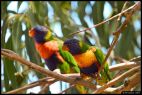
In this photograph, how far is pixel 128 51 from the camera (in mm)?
2273

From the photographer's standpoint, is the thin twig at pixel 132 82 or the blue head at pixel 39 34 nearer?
the thin twig at pixel 132 82

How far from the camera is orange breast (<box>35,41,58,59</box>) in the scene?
1479 millimetres

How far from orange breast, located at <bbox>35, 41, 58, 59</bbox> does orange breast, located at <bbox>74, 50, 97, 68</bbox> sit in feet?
1.15

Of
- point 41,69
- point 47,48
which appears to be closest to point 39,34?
point 47,48

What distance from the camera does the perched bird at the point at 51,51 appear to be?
1.46m

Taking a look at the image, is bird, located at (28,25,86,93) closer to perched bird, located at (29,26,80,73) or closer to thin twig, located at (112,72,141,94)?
perched bird, located at (29,26,80,73)

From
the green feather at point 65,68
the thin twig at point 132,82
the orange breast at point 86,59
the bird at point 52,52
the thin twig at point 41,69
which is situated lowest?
the thin twig at point 132,82

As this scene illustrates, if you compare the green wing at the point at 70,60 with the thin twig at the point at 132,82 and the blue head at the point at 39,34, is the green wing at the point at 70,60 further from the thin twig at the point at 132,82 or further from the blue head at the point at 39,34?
the thin twig at the point at 132,82

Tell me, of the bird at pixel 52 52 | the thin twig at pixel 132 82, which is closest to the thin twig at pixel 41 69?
the thin twig at pixel 132 82

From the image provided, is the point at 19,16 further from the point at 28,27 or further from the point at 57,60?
the point at 57,60

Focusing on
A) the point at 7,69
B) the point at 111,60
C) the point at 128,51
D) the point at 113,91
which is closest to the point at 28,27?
the point at 7,69

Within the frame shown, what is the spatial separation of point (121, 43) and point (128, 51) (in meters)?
0.15

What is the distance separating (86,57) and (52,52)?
1.51 feet

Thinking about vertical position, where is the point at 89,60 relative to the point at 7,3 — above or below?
below
